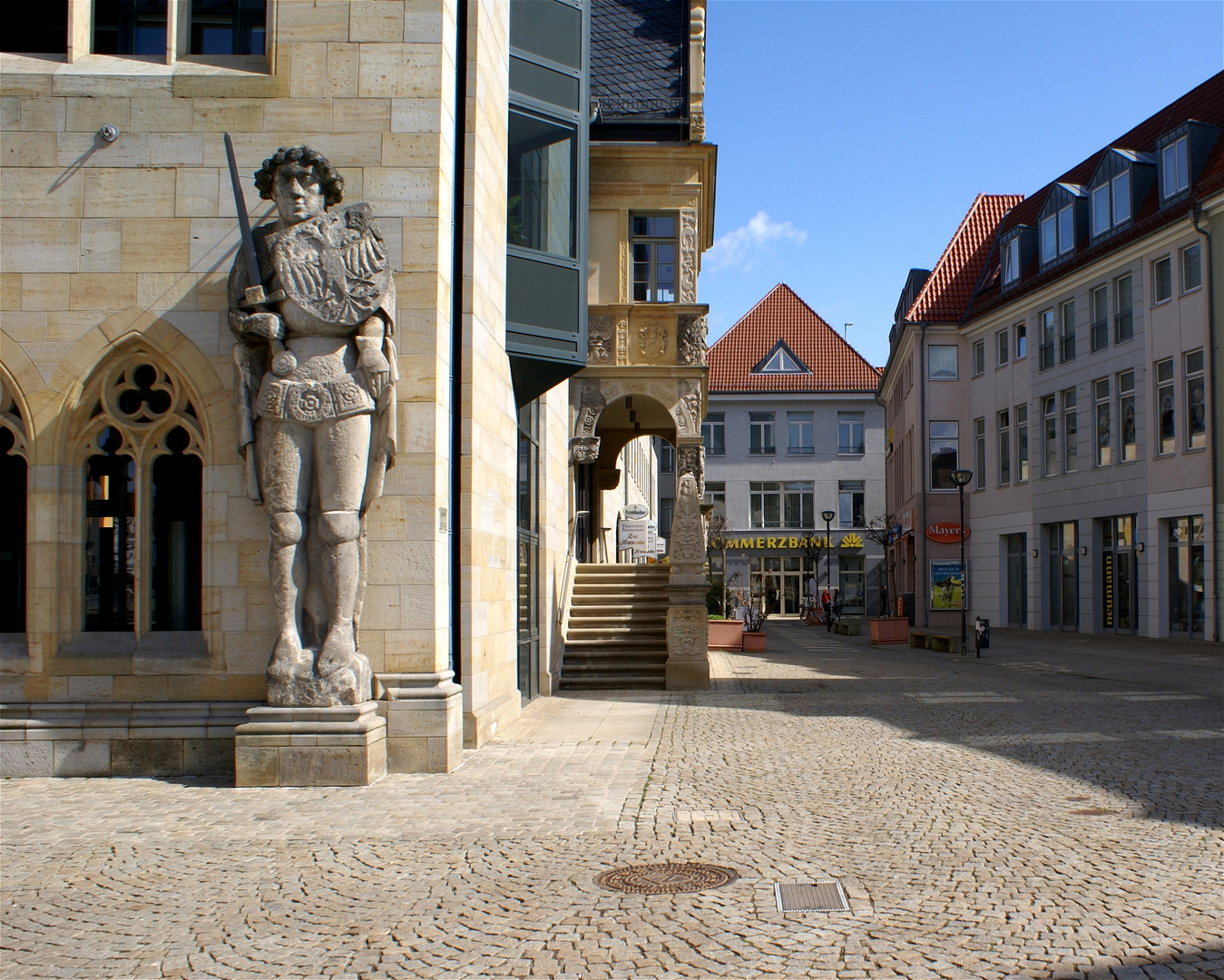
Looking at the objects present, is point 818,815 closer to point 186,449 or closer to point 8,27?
point 186,449

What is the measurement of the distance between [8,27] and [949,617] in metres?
37.1

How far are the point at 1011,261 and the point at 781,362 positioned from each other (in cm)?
2178

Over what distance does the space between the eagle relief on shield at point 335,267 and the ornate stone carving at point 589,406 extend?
10811mm

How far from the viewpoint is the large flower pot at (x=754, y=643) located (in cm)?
2600

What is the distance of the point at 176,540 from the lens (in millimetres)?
9258

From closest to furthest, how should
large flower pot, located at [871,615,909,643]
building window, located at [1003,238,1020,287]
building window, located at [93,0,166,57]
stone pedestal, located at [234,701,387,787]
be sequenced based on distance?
stone pedestal, located at [234,701,387,787] < building window, located at [93,0,166,57] < large flower pot, located at [871,615,909,643] < building window, located at [1003,238,1020,287]

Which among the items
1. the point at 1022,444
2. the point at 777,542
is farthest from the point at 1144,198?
the point at 777,542

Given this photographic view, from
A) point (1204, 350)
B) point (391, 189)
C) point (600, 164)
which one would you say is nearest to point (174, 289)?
point (391, 189)

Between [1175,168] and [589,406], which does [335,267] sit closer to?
[589,406]

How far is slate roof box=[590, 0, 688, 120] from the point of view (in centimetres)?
2100

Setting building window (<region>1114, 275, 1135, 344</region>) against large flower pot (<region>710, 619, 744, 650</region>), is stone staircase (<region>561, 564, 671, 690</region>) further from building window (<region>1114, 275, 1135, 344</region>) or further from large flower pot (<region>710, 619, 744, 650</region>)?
building window (<region>1114, 275, 1135, 344</region>)

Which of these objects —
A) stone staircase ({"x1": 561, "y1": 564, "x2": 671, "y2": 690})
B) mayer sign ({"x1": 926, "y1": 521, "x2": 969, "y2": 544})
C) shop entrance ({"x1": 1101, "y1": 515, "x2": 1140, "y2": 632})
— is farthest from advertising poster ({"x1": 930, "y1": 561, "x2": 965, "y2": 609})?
stone staircase ({"x1": 561, "y1": 564, "x2": 671, "y2": 690})

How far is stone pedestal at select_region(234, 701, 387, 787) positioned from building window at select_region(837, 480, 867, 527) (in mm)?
53762

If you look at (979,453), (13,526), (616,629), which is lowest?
(616,629)
